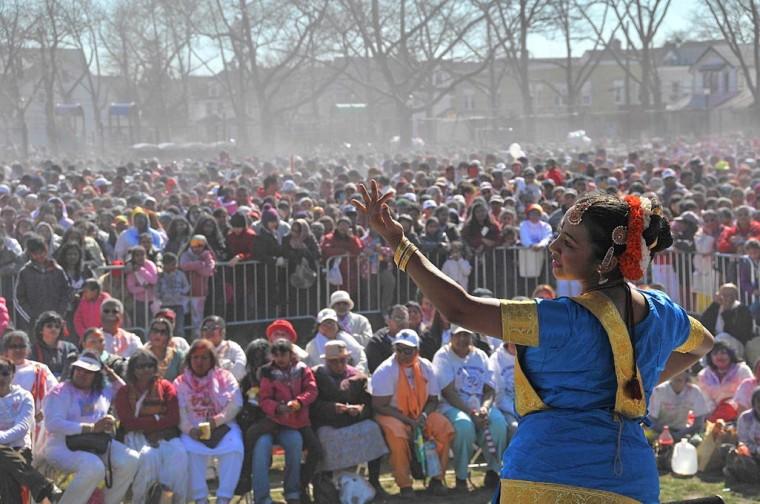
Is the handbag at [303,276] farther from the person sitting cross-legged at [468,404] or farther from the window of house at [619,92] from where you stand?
the window of house at [619,92]

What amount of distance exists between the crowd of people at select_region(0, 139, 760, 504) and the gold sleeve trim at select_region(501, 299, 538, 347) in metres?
1.52

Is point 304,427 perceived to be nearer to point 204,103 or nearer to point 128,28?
point 128,28

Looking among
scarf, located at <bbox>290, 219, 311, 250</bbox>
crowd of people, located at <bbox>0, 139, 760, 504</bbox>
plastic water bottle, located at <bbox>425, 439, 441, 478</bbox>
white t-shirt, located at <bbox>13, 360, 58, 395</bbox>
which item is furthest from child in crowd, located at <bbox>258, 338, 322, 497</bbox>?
scarf, located at <bbox>290, 219, 311, 250</bbox>

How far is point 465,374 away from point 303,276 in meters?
4.32

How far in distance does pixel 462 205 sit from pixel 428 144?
118 ft

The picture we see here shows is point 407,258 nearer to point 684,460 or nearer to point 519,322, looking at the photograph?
point 519,322

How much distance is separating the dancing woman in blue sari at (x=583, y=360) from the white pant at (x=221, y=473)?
533cm

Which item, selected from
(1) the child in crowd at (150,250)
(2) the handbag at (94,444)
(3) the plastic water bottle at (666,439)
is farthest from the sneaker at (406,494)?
(1) the child in crowd at (150,250)

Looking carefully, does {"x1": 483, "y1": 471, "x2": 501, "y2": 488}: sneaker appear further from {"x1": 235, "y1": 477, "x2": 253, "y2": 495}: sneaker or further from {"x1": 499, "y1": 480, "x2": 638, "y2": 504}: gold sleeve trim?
{"x1": 499, "y1": 480, "x2": 638, "y2": 504}: gold sleeve trim

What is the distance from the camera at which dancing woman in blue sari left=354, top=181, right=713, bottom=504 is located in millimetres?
3363

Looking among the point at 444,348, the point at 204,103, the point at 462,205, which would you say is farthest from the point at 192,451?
the point at 204,103

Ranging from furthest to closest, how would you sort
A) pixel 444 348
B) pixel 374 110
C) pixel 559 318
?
1. pixel 374 110
2. pixel 444 348
3. pixel 559 318

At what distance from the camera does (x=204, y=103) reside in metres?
85.9

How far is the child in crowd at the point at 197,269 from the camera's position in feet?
42.6
